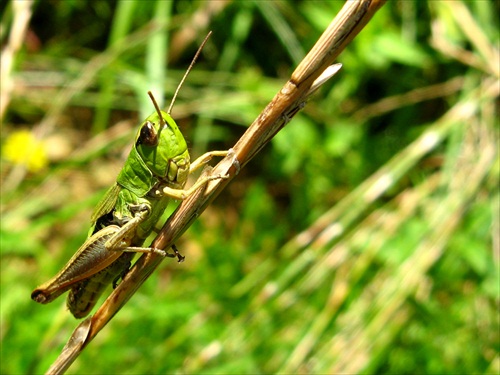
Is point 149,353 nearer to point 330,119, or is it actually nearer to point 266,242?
point 266,242

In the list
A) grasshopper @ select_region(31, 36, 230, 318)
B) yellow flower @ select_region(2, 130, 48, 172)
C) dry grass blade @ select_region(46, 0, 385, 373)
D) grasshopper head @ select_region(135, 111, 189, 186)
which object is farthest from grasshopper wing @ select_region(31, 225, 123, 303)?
yellow flower @ select_region(2, 130, 48, 172)

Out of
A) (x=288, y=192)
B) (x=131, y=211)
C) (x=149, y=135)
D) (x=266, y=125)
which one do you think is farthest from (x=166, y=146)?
(x=288, y=192)

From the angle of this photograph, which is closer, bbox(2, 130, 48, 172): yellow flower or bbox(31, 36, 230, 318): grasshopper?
bbox(31, 36, 230, 318): grasshopper

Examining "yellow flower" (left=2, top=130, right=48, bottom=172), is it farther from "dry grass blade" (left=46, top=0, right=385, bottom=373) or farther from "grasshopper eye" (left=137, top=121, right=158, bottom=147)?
"dry grass blade" (left=46, top=0, right=385, bottom=373)

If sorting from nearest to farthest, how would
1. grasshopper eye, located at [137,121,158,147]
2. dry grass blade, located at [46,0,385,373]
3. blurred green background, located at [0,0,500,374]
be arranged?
1. dry grass blade, located at [46,0,385,373]
2. grasshopper eye, located at [137,121,158,147]
3. blurred green background, located at [0,0,500,374]

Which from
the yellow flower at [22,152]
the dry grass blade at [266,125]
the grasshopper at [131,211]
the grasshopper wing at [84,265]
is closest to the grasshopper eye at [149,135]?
the grasshopper at [131,211]

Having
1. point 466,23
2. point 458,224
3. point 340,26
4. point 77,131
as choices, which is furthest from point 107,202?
point 77,131

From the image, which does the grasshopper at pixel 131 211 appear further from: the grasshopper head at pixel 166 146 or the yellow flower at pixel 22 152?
the yellow flower at pixel 22 152

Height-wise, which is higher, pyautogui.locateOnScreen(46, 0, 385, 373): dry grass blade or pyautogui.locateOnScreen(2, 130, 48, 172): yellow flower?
pyautogui.locateOnScreen(2, 130, 48, 172): yellow flower
